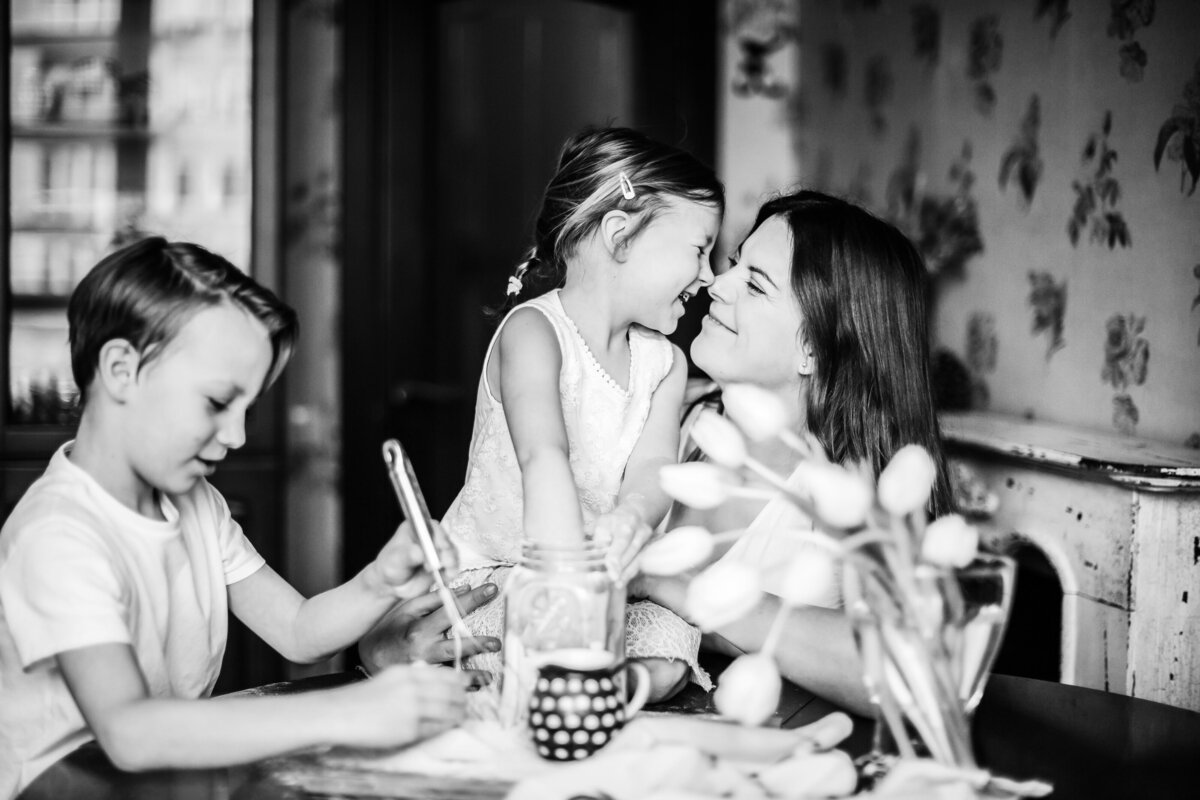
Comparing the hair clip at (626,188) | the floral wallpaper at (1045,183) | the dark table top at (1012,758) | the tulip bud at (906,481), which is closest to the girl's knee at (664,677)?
the dark table top at (1012,758)

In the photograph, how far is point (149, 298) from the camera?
1.13m

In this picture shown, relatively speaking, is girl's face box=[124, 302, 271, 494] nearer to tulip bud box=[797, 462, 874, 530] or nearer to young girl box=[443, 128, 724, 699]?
young girl box=[443, 128, 724, 699]

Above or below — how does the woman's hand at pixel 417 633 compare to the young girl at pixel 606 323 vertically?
below

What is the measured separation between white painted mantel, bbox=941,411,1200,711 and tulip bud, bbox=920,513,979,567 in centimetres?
108

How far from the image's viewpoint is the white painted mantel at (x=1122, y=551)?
1.84m

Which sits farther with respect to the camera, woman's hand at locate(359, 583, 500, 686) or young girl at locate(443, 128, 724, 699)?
young girl at locate(443, 128, 724, 699)

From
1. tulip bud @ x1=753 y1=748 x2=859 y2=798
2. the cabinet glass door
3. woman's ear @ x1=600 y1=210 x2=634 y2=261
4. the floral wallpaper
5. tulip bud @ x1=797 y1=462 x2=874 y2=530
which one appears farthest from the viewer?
the cabinet glass door

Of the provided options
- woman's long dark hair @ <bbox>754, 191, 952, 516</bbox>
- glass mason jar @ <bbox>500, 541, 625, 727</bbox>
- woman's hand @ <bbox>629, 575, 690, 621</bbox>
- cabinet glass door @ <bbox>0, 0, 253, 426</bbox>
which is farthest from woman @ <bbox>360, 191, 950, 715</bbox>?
cabinet glass door @ <bbox>0, 0, 253, 426</bbox>

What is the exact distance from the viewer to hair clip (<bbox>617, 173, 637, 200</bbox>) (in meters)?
1.64

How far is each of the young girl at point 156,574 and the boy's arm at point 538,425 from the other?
5.8 inches

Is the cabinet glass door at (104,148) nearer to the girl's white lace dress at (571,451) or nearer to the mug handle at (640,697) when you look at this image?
the girl's white lace dress at (571,451)

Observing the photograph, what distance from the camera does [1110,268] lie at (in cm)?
227

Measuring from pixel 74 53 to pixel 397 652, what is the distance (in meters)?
2.29

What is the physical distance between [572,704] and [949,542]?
353mm
